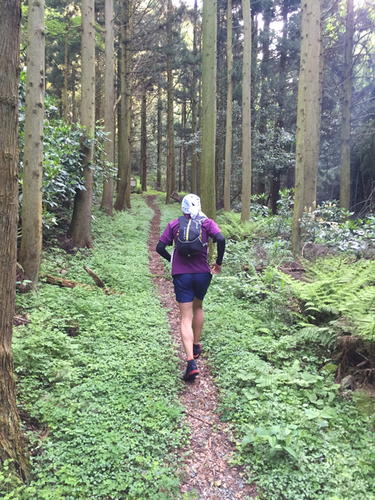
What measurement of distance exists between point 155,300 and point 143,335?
1.72 m

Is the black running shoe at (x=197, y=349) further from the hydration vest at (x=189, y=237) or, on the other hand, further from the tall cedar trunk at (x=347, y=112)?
the tall cedar trunk at (x=347, y=112)

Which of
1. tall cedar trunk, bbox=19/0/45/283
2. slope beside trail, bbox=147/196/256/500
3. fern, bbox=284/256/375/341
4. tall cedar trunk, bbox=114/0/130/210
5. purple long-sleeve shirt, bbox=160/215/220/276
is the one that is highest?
tall cedar trunk, bbox=114/0/130/210

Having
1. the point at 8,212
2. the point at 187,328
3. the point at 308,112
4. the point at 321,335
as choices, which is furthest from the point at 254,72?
the point at 8,212

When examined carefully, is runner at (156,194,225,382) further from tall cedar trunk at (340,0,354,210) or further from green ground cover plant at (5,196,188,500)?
tall cedar trunk at (340,0,354,210)

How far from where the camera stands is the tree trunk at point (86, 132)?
9039 millimetres

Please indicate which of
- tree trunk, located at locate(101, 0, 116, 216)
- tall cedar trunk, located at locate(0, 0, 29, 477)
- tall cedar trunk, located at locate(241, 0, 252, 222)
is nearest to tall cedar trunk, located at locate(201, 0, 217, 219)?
tree trunk, located at locate(101, 0, 116, 216)

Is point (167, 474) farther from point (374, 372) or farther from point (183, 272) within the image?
point (374, 372)

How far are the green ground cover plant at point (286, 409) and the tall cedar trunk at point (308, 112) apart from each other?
157 inches

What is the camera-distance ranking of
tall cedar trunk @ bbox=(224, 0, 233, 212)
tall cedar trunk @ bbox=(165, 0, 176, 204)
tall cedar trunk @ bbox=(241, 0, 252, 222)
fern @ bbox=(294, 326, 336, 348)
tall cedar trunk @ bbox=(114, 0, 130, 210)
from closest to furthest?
fern @ bbox=(294, 326, 336, 348) < tall cedar trunk @ bbox=(241, 0, 252, 222) < tall cedar trunk @ bbox=(114, 0, 130, 210) < tall cedar trunk @ bbox=(224, 0, 233, 212) < tall cedar trunk @ bbox=(165, 0, 176, 204)

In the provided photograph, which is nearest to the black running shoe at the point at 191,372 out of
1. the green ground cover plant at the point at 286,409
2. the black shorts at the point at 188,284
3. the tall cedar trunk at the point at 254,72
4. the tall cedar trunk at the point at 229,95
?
the green ground cover plant at the point at 286,409

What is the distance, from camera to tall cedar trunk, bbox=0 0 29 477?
2104 millimetres

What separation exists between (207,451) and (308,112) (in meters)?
8.31

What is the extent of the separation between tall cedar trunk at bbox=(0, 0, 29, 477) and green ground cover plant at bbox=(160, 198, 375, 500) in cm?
179

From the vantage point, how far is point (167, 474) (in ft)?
8.30
